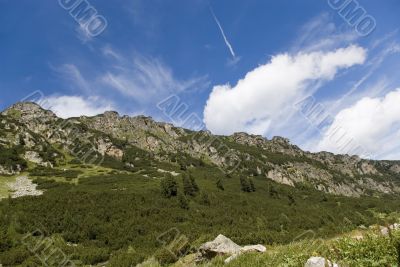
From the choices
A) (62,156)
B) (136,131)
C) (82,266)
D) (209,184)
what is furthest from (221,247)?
(136,131)

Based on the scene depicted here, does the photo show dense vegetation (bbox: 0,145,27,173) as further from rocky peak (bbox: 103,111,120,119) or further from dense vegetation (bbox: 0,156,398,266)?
rocky peak (bbox: 103,111,120,119)

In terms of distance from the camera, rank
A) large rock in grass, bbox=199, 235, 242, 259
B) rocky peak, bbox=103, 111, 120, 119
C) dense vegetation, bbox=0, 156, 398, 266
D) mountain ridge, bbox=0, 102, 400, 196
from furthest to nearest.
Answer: rocky peak, bbox=103, 111, 120, 119, mountain ridge, bbox=0, 102, 400, 196, dense vegetation, bbox=0, 156, 398, 266, large rock in grass, bbox=199, 235, 242, 259

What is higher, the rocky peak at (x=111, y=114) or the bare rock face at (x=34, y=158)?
the rocky peak at (x=111, y=114)

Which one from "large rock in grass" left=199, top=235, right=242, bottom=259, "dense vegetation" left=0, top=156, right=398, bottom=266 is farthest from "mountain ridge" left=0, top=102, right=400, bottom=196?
"large rock in grass" left=199, top=235, right=242, bottom=259

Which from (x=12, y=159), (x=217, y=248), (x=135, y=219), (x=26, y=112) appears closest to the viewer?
(x=217, y=248)

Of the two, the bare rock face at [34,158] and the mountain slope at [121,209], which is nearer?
the mountain slope at [121,209]

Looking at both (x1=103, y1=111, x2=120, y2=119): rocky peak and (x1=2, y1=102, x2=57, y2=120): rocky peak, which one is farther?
(x1=103, y1=111, x2=120, y2=119): rocky peak

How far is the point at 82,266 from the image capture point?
20047 mm

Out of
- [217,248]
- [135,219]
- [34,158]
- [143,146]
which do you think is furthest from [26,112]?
[217,248]

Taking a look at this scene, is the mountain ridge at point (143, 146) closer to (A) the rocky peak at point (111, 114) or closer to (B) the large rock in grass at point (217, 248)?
(A) the rocky peak at point (111, 114)

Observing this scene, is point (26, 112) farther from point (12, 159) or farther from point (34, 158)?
point (12, 159)

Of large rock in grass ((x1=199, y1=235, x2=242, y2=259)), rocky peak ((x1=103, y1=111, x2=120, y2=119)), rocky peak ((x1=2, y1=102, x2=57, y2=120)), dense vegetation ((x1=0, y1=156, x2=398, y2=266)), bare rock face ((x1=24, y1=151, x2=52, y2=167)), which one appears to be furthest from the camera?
rocky peak ((x1=103, y1=111, x2=120, y2=119))

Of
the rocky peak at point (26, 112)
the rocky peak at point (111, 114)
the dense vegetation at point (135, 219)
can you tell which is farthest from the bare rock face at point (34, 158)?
the rocky peak at point (111, 114)

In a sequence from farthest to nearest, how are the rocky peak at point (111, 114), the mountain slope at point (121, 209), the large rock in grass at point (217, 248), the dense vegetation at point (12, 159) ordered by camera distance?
the rocky peak at point (111, 114), the dense vegetation at point (12, 159), the mountain slope at point (121, 209), the large rock in grass at point (217, 248)
